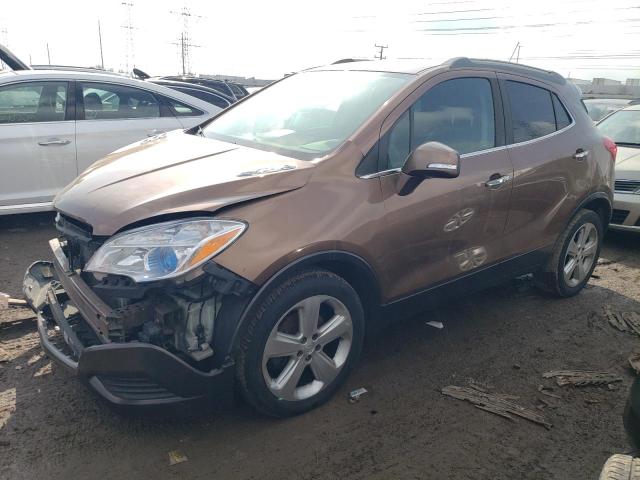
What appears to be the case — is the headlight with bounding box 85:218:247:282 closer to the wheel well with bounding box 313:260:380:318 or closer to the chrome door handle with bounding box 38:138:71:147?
the wheel well with bounding box 313:260:380:318

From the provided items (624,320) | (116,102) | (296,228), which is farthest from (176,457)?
(116,102)

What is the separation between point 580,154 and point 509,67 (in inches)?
37.9

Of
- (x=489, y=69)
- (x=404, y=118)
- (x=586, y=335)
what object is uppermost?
(x=489, y=69)

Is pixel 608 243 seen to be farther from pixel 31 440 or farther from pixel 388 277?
pixel 31 440

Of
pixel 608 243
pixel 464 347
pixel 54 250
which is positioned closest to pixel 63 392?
pixel 54 250

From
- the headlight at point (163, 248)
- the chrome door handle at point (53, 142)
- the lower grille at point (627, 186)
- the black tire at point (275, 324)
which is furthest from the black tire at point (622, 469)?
the chrome door handle at point (53, 142)

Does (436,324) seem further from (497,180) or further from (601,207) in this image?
(601,207)

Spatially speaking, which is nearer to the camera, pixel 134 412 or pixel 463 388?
pixel 134 412

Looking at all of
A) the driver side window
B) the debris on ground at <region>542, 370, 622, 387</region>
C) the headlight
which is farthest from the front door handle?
the headlight

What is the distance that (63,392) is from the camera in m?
3.00

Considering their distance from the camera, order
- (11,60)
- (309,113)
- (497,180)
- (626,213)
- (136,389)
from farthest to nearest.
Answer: (626,213)
(11,60)
(497,180)
(309,113)
(136,389)

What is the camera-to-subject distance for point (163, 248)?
2.36 metres

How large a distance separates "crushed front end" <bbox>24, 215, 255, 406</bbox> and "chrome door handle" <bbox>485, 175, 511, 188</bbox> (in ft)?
6.18

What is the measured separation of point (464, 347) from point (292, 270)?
1.78 meters
